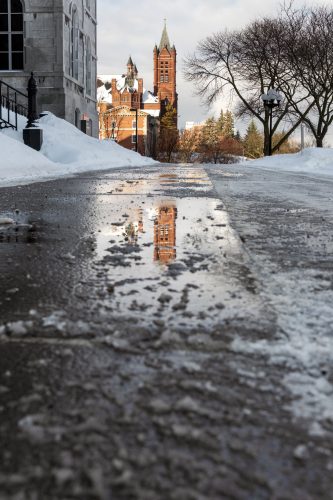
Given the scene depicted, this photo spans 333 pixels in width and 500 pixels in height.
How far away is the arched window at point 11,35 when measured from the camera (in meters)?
24.8

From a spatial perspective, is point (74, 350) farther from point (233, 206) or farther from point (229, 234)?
point (233, 206)

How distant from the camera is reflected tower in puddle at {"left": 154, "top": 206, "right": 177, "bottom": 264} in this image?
10.2ft

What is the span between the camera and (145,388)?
1368mm

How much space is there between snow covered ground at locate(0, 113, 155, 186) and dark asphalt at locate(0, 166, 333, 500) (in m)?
7.29

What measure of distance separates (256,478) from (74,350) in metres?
0.77

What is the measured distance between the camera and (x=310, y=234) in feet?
13.4

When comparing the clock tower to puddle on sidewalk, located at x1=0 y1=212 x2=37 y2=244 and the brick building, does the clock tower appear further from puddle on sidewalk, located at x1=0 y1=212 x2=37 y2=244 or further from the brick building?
puddle on sidewalk, located at x1=0 y1=212 x2=37 y2=244

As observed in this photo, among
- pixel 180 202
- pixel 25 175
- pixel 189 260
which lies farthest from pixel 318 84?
pixel 189 260

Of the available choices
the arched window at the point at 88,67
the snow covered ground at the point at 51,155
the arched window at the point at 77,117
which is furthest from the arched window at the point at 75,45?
the snow covered ground at the point at 51,155

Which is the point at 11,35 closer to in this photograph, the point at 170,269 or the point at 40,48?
the point at 40,48

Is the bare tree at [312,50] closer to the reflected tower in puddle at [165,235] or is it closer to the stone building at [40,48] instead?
the stone building at [40,48]

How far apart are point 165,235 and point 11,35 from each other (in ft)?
79.7

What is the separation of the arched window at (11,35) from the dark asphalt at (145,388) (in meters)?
24.7

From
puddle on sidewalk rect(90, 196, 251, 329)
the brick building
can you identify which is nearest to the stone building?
puddle on sidewalk rect(90, 196, 251, 329)
